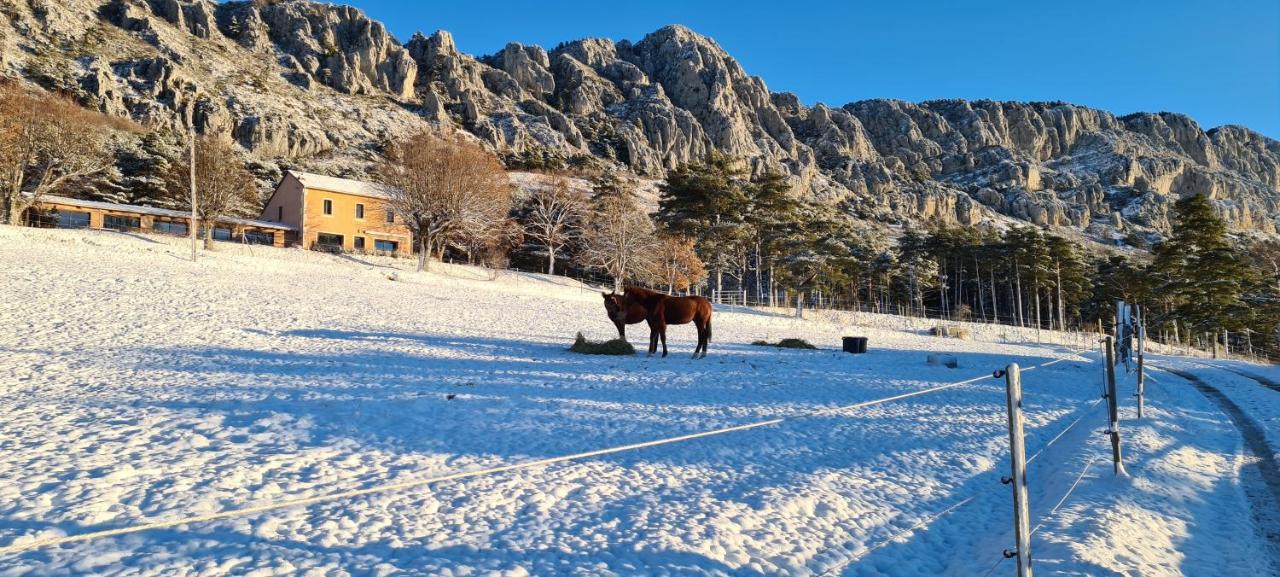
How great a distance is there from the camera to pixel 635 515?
4.91 m

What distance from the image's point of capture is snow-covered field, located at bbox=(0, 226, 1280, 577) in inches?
162

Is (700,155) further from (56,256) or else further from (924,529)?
(924,529)

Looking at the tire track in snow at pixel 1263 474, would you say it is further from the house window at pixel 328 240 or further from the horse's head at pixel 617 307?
the house window at pixel 328 240

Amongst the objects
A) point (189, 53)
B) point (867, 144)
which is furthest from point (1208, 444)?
point (867, 144)

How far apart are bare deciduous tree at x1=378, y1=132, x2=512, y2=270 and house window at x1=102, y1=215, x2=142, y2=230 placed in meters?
24.4

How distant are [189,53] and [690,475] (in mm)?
135462

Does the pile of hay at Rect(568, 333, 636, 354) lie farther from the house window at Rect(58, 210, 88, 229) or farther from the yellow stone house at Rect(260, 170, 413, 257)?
the house window at Rect(58, 210, 88, 229)

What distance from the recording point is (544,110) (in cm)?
14150

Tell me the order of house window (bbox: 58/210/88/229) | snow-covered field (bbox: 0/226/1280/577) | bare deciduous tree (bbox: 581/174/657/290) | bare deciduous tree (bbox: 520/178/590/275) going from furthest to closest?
1. bare deciduous tree (bbox: 520/178/590/275)
2. bare deciduous tree (bbox: 581/174/657/290)
3. house window (bbox: 58/210/88/229)
4. snow-covered field (bbox: 0/226/1280/577)

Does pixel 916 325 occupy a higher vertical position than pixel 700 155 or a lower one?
lower

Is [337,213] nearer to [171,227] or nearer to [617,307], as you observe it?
[171,227]

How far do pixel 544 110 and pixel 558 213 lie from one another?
9362cm

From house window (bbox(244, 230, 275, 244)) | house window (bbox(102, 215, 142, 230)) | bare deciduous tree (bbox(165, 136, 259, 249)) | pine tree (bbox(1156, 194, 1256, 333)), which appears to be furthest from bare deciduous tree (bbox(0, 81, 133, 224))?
pine tree (bbox(1156, 194, 1256, 333))

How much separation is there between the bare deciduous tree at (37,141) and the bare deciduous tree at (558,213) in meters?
31.2
